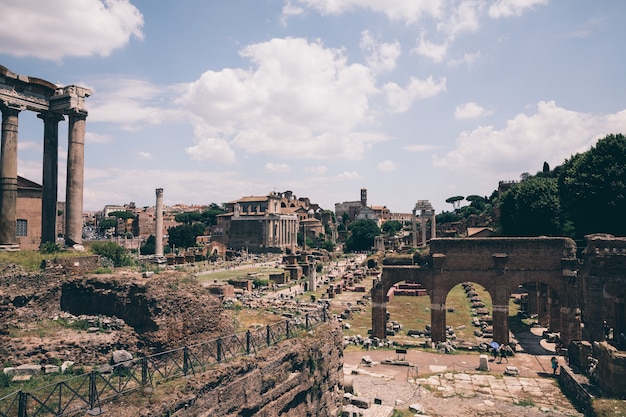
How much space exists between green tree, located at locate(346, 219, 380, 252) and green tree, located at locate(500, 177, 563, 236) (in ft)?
179

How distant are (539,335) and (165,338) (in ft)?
86.3

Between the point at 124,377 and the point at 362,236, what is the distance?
9056 centimetres

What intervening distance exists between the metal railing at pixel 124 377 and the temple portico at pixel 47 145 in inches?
412

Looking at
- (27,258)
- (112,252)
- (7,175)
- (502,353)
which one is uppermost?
(7,175)

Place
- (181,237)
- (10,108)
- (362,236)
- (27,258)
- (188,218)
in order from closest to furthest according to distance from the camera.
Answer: (27,258)
(10,108)
(181,237)
(362,236)
(188,218)

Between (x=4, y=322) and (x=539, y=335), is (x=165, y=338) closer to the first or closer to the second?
(x=4, y=322)

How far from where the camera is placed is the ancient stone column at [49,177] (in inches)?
806

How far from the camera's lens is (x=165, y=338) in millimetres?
13203

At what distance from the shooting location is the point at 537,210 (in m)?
41.4

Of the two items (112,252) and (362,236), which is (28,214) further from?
(362,236)

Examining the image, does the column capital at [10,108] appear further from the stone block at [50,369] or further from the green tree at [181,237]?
the green tree at [181,237]

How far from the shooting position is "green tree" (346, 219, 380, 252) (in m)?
99.3

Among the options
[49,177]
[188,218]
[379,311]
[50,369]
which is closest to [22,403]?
[50,369]

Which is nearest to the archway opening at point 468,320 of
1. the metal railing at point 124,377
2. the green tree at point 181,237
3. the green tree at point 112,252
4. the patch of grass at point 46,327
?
the metal railing at point 124,377
